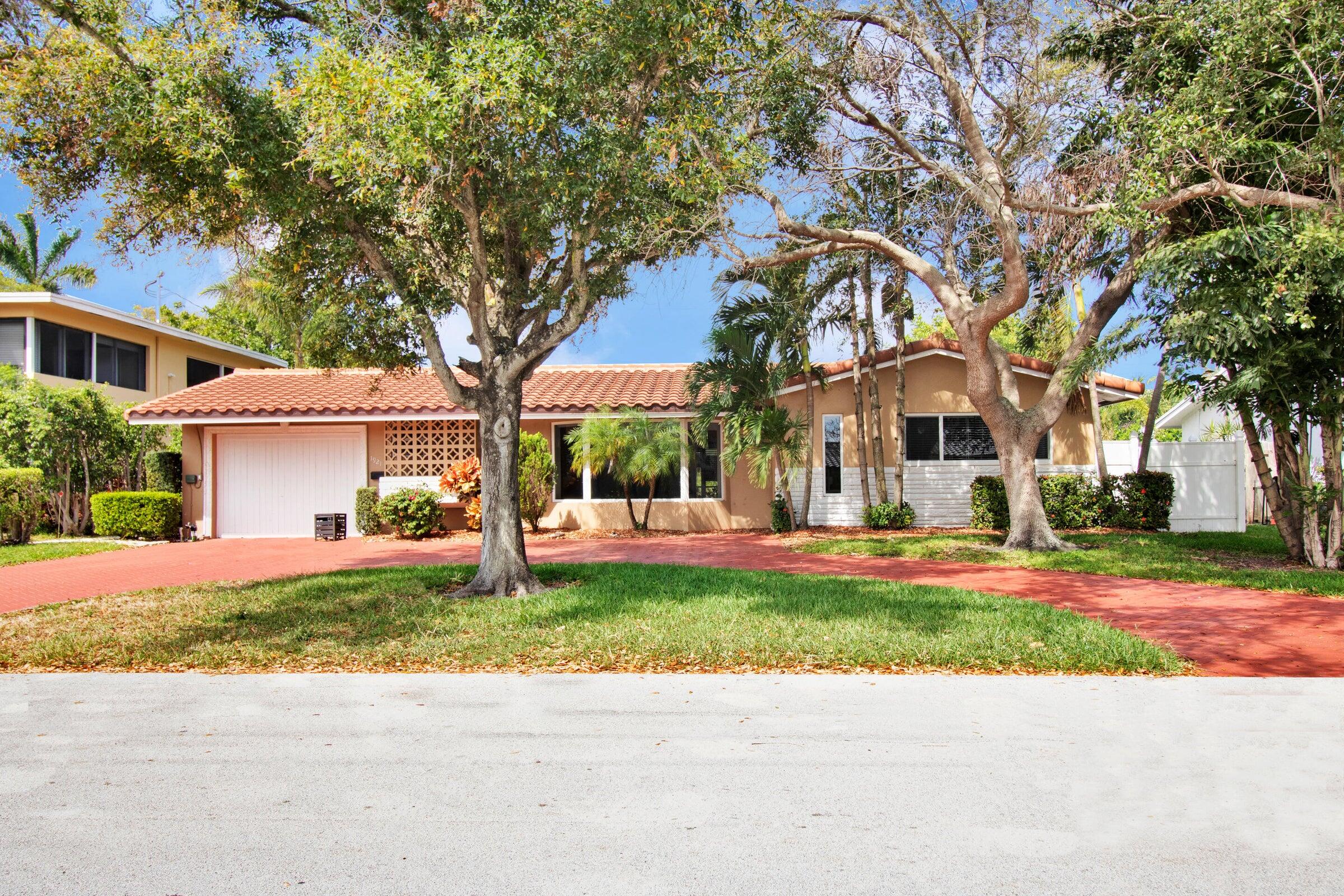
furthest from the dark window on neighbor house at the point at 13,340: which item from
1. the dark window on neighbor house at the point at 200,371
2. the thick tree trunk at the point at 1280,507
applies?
the thick tree trunk at the point at 1280,507

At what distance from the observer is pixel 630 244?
9367mm

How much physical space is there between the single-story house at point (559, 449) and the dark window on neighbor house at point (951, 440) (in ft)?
0.08

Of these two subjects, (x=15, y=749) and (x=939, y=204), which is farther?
(x=939, y=204)

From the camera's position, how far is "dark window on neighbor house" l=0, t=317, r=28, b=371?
64.6ft

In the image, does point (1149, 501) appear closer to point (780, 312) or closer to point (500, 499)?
point (780, 312)

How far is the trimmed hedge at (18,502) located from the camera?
611 inches

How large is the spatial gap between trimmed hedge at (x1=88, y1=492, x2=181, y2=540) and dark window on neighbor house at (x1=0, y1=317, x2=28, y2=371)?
5083 mm

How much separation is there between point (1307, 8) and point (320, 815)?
1266 cm

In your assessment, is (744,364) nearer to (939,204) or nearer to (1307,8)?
(939,204)

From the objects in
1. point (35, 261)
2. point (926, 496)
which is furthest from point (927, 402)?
point (35, 261)

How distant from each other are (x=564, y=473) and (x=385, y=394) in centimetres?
423

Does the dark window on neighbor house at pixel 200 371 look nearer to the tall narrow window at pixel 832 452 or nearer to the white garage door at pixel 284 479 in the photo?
the white garage door at pixel 284 479

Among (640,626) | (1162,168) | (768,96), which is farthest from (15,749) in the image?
(1162,168)

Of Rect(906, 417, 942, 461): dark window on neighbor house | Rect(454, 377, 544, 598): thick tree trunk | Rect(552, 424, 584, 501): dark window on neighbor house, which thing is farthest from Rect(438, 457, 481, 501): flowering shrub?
Rect(906, 417, 942, 461): dark window on neighbor house
